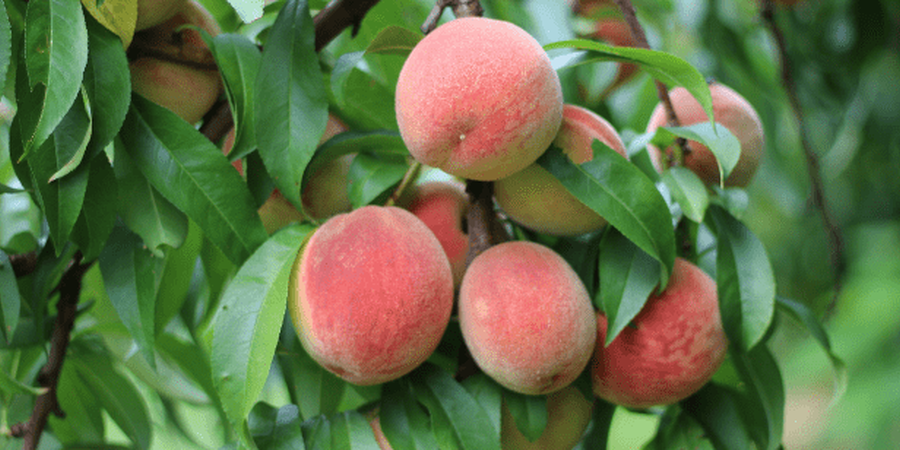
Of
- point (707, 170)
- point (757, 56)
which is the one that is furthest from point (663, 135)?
point (757, 56)

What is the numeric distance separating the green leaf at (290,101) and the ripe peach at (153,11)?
73 millimetres

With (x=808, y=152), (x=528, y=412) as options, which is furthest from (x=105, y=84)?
(x=808, y=152)

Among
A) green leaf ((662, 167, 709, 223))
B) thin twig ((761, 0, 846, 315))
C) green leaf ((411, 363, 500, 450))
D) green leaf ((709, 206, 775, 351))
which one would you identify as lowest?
thin twig ((761, 0, 846, 315))

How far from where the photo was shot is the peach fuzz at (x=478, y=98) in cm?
43

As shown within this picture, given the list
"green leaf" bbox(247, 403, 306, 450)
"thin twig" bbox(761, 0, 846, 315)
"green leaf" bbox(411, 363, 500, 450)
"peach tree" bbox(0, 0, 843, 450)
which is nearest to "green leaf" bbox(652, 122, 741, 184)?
"peach tree" bbox(0, 0, 843, 450)

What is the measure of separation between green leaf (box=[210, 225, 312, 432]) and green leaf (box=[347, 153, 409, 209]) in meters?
0.07

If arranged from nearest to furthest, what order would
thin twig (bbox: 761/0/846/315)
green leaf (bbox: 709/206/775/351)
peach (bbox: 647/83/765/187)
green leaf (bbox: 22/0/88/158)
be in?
green leaf (bbox: 22/0/88/158) → green leaf (bbox: 709/206/775/351) → peach (bbox: 647/83/765/187) → thin twig (bbox: 761/0/846/315)

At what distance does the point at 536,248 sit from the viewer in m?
0.50

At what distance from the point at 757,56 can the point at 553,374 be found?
2.84 ft

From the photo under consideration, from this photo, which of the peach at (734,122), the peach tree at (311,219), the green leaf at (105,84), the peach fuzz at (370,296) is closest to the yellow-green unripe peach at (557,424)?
the peach tree at (311,219)

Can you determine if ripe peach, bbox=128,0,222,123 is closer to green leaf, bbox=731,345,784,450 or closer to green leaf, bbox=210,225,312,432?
green leaf, bbox=210,225,312,432

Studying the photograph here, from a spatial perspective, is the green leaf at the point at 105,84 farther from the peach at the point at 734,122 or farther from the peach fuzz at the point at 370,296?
the peach at the point at 734,122

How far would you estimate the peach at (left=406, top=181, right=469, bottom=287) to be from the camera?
0.54 m

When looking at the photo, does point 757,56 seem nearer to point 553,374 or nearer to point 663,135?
point 663,135
